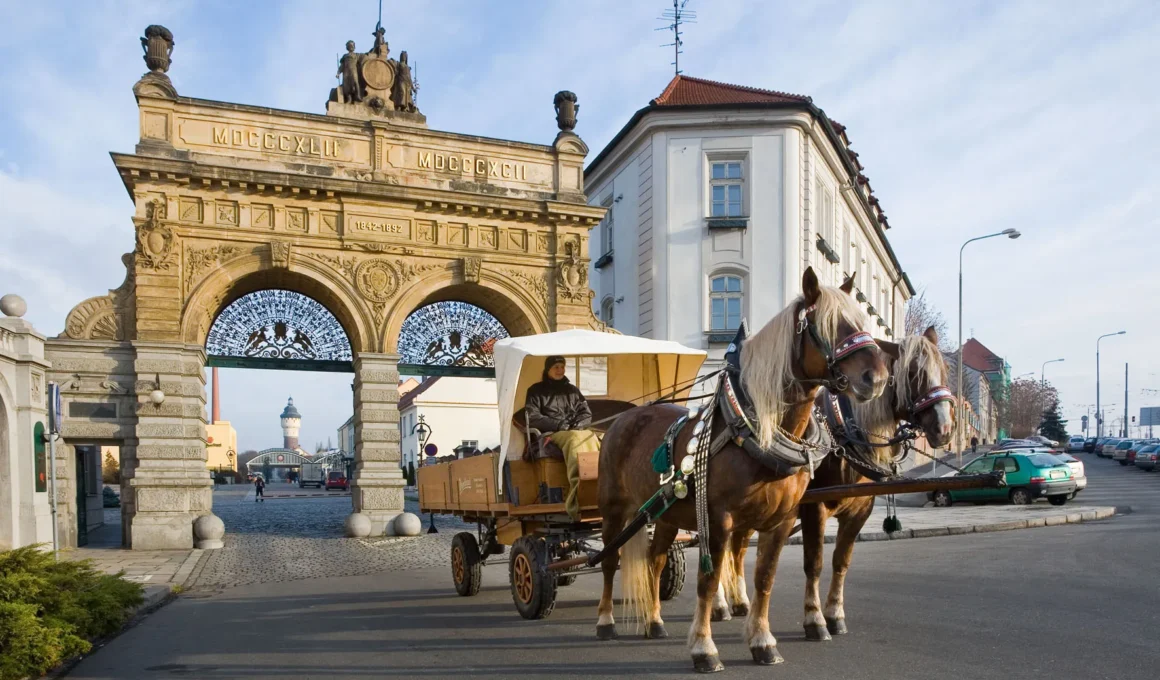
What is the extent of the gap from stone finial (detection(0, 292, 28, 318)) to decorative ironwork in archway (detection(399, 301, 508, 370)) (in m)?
8.44

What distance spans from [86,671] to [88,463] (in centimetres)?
1639

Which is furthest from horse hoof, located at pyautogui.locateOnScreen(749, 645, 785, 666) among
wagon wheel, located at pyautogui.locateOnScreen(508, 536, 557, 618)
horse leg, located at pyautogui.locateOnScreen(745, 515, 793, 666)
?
wagon wheel, located at pyautogui.locateOnScreen(508, 536, 557, 618)

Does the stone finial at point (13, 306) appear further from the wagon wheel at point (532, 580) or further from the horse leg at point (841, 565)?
the horse leg at point (841, 565)

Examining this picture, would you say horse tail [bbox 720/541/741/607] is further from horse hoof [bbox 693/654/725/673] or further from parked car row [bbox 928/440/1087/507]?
parked car row [bbox 928/440/1087/507]

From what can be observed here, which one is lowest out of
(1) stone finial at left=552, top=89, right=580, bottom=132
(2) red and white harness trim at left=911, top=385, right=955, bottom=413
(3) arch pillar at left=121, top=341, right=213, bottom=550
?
(3) arch pillar at left=121, top=341, right=213, bottom=550

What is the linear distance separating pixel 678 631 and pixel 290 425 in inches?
6111

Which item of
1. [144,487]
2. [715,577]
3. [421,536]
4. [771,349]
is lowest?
[421,536]

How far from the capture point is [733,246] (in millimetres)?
24062

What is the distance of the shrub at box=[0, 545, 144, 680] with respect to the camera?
251 inches

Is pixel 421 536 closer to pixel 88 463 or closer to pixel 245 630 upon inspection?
pixel 88 463

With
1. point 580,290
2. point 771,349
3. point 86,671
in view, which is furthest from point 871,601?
point 580,290

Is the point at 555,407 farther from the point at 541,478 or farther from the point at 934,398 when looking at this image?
the point at 934,398

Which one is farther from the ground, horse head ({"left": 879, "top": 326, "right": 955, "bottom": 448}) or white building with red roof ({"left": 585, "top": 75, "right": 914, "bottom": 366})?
white building with red roof ({"left": 585, "top": 75, "right": 914, "bottom": 366})

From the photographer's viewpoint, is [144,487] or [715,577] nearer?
[715,577]
